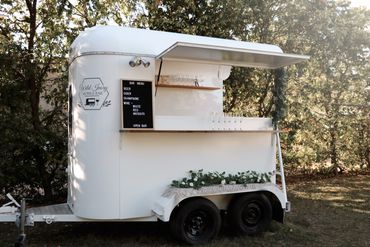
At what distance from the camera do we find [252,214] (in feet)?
20.4

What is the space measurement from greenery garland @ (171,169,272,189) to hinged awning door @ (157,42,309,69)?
1738 millimetres

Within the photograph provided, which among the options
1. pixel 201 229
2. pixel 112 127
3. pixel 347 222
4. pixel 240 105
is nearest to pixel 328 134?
pixel 240 105

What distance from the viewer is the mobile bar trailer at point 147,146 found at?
5.54m

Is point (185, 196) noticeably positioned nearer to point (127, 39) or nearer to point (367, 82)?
point (127, 39)

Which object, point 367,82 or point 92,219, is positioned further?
point 367,82

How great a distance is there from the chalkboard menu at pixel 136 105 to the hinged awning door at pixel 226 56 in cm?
55

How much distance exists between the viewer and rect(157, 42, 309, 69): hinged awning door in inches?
221

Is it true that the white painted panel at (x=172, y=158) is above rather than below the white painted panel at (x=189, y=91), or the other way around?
below

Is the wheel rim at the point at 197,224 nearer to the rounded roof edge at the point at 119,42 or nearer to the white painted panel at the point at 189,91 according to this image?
the white painted panel at the point at 189,91

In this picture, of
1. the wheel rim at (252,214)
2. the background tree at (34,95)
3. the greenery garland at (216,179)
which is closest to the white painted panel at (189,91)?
the greenery garland at (216,179)

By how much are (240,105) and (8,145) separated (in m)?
6.11

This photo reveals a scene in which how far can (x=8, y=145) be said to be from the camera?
7.87 meters

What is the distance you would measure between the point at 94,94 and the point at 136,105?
59 cm

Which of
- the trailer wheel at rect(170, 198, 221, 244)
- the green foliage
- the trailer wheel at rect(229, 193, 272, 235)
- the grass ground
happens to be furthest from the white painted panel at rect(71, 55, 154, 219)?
the green foliage
